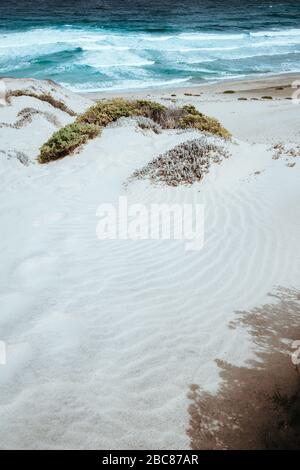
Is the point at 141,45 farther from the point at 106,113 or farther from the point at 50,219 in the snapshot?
the point at 50,219

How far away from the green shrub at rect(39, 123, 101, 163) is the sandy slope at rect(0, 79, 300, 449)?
180cm

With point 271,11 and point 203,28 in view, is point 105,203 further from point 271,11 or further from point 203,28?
point 271,11

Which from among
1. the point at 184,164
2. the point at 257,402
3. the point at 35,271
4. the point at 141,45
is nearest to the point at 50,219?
the point at 35,271

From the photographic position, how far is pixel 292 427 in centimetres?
296

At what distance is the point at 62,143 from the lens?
35.8ft

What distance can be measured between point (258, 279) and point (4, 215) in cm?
542

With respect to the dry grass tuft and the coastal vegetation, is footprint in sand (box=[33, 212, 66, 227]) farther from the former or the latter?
the coastal vegetation

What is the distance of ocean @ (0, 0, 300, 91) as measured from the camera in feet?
119

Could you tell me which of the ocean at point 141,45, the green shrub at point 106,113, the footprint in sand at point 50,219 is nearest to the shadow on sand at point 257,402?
the footprint in sand at point 50,219

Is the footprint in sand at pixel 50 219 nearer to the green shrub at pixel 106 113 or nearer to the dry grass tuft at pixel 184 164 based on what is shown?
the dry grass tuft at pixel 184 164

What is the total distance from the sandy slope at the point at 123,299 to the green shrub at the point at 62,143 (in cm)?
180

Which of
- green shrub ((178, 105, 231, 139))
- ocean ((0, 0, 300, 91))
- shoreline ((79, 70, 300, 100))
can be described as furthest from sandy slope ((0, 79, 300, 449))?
ocean ((0, 0, 300, 91))

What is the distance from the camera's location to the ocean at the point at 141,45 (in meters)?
36.2

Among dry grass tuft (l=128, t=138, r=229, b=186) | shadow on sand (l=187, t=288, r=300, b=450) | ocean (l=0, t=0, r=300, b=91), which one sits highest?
ocean (l=0, t=0, r=300, b=91)
